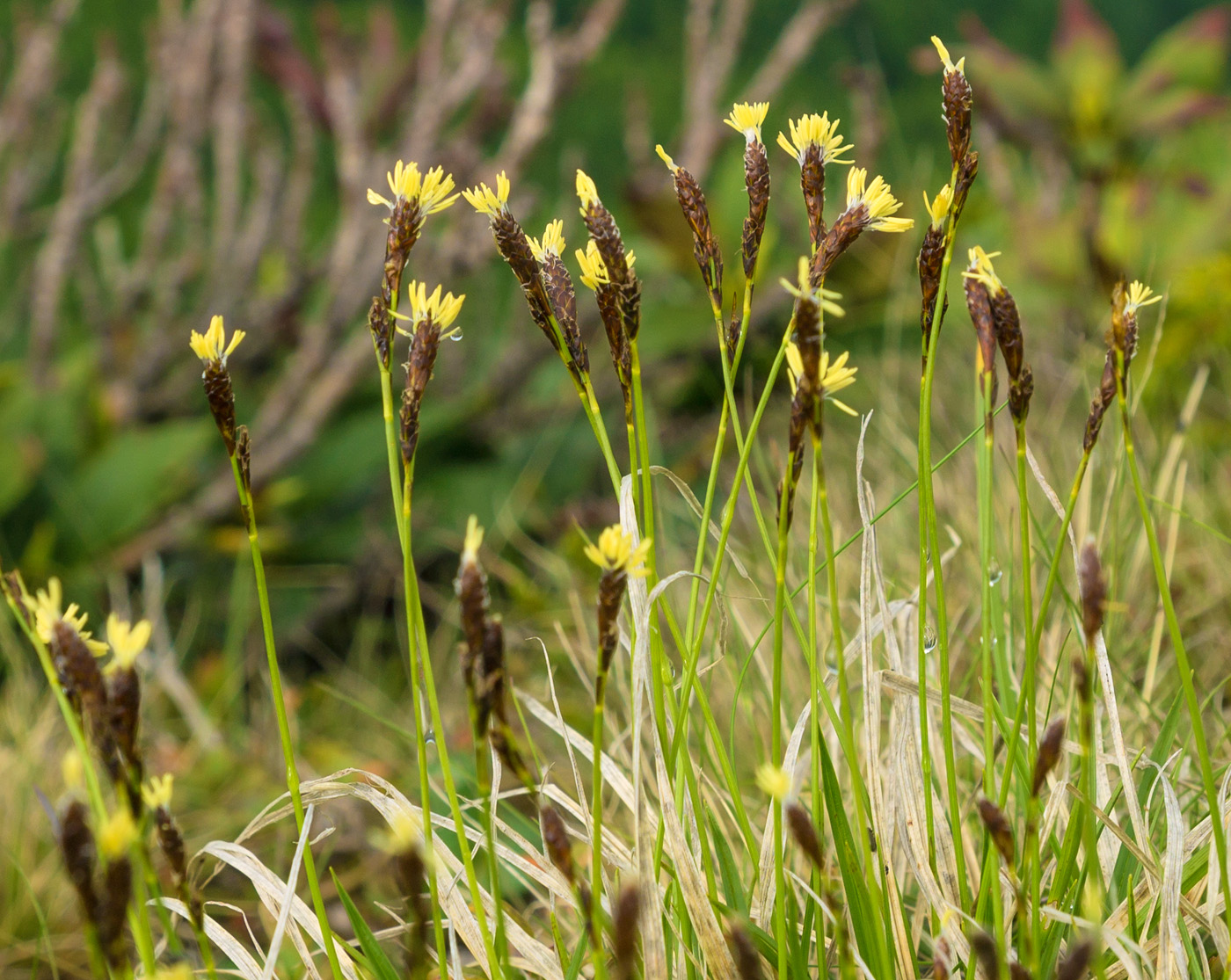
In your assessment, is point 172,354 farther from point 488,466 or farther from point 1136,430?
point 1136,430

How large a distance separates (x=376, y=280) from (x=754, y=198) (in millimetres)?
1780

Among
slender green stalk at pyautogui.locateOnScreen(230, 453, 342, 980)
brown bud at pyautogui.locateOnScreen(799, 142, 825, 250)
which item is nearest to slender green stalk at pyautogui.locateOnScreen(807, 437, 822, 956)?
brown bud at pyautogui.locateOnScreen(799, 142, 825, 250)

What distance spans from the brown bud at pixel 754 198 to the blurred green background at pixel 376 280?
1283 mm

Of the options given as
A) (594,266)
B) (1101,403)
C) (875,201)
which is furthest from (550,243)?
(1101,403)

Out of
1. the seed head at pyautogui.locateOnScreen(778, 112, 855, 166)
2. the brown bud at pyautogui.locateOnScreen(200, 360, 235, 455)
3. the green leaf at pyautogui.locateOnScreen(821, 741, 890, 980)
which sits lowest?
the green leaf at pyautogui.locateOnScreen(821, 741, 890, 980)

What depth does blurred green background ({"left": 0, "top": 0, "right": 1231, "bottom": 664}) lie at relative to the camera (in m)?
2.10

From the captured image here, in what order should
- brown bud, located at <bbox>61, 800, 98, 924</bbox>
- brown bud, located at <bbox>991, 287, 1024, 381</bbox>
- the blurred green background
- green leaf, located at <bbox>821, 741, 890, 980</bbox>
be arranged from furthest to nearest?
the blurred green background
green leaf, located at <bbox>821, 741, 890, 980</bbox>
brown bud, located at <bbox>991, 287, 1024, 381</bbox>
brown bud, located at <bbox>61, 800, 98, 924</bbox>

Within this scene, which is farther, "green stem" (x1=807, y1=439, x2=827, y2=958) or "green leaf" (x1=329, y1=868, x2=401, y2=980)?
"green leaf" (x1=329, y1=868, x2=401, y2=980)

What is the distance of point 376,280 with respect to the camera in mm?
2180

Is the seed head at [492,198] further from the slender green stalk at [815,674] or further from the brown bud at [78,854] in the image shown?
the brown bud at [78,854]

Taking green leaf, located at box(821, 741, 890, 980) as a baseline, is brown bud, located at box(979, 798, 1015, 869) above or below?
above

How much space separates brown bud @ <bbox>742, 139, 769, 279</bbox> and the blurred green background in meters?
1.28

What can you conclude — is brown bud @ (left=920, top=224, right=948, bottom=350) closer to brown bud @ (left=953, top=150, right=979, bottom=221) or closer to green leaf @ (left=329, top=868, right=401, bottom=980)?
brown bud @ (left=953, top=150, right=979, bottom=221)

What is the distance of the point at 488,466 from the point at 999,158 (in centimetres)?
183
